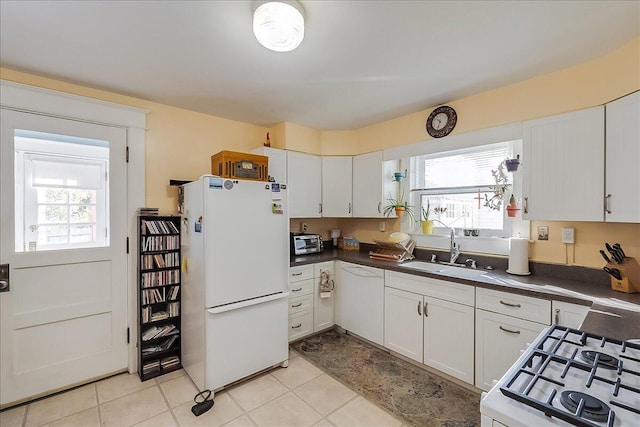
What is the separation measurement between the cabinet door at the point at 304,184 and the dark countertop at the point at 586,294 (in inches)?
44.3

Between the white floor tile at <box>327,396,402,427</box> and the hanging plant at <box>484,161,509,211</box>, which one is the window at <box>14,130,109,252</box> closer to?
the white floor tile at <box>327,396,402,427</box>

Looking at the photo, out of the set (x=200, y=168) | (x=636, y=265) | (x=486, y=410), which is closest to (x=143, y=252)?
(x=200, y=168)

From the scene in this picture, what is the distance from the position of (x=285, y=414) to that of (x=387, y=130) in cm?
281

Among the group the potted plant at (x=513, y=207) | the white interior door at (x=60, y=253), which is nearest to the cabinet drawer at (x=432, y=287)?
→ the potted plant at (x=513, y=207)

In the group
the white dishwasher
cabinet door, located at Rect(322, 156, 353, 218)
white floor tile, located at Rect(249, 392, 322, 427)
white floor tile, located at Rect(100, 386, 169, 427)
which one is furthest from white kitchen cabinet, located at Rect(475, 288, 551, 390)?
white floor tile, located at Rect(100, 386, 169, 427)

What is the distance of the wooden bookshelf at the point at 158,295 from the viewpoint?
2385 millimetres

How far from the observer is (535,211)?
6.83ft

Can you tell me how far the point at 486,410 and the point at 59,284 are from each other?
282 cm

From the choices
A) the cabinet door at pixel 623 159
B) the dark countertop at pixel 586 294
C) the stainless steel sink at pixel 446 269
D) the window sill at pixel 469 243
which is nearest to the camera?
the dark countertop at pixel 586 294

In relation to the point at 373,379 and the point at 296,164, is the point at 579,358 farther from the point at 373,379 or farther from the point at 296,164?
the point at 296,164

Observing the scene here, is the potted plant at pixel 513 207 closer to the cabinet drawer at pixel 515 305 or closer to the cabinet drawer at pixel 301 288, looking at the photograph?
the cabinet drawer at pixel 515 305

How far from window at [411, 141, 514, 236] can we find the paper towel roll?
0.96 feet

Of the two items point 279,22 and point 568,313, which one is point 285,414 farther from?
point 279,22

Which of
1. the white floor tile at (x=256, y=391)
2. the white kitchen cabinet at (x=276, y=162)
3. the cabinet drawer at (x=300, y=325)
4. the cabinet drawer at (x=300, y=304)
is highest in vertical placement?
the white kitchen cabinet at (x=276, y=162)
